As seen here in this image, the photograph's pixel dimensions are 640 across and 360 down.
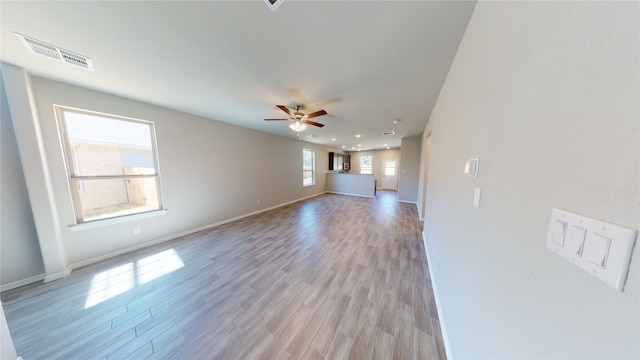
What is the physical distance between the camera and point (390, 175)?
340 inches

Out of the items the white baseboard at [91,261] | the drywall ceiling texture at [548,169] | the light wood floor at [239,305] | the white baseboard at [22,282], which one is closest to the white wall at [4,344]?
the light wood floor at [239,305]

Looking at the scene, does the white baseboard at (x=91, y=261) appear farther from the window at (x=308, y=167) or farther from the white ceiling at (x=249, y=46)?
the window at (x=308, y=167)

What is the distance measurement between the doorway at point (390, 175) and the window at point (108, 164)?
8378 mm

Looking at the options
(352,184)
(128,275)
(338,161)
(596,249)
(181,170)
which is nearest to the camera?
(596,249)

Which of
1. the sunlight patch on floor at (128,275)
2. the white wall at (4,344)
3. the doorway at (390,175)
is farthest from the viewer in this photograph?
the doorway at (390,175)

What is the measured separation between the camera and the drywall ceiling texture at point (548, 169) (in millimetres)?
335

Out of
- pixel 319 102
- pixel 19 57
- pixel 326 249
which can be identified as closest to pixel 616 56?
pixel 319 102

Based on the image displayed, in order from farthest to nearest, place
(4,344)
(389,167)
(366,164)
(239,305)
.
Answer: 1. (366,164)
2. (389,167)
3. (239,305)
4. (4,344)

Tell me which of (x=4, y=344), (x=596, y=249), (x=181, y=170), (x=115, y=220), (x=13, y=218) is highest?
(x=181, y=170)

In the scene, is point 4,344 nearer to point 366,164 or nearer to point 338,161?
point 338,161

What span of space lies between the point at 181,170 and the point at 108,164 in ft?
2.86

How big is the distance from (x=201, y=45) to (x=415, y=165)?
5.87 m

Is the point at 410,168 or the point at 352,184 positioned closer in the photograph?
the point at 410,168

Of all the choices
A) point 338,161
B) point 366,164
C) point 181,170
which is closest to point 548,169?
point 181,170
